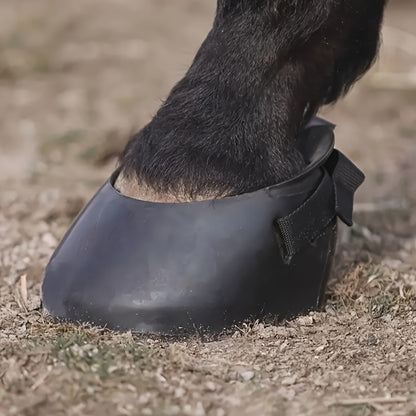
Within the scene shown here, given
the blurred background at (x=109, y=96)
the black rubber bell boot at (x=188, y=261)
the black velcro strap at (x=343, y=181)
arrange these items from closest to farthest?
the black rubber bell boot at (x=188, y=261), the black velcro strap at (x=343, y=181), the blurred background at (x=109, y=96)

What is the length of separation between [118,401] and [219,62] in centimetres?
78

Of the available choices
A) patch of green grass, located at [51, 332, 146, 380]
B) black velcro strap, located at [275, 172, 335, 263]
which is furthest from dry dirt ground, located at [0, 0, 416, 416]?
black velcro strap, located at [275, 172, 335, 263]

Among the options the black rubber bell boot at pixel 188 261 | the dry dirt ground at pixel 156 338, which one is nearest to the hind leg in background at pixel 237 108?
the black rubber bell boot at pixel 188 261

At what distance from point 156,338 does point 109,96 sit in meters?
3.06

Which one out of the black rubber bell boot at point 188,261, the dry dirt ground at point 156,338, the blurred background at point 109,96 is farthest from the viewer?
the blurred background at point 109,96

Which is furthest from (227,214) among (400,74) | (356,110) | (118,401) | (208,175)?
(400,74)

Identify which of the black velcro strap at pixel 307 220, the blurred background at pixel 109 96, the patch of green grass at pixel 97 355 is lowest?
the blurred background at pixel 109 96

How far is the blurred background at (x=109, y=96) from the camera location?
3346 millimetres

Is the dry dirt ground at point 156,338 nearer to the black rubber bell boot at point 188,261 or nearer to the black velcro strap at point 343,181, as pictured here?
the black rubber bell boot at point 188,261

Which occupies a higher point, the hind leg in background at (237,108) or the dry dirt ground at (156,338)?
the hind leg in background at (237,108)

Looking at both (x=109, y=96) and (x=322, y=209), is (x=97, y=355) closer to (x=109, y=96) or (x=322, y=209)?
(x=322, y=209)

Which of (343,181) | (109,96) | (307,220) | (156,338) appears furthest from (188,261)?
(109,96)

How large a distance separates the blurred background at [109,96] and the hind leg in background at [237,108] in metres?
0.37

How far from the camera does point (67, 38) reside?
5.83m
